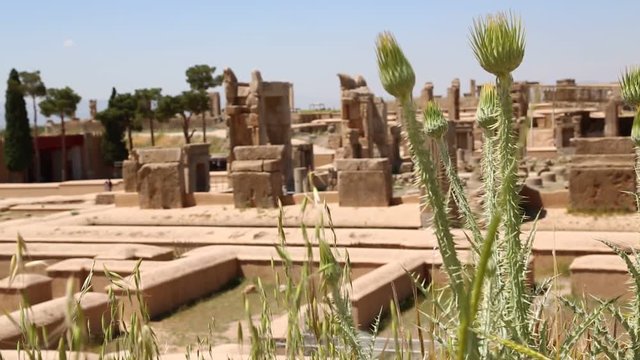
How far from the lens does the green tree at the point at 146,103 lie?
130 feet

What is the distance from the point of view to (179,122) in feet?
167

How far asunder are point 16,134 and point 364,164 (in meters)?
23.1

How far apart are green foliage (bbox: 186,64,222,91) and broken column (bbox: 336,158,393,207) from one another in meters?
29.7

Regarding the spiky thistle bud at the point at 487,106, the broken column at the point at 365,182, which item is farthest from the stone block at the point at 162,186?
the spiky thistle bud at the point at 487,106

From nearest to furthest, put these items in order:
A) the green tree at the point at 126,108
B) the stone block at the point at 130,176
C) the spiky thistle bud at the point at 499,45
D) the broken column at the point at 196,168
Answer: the spiky thistle bud at the point at 499,45, the broken column at the point at 196,168, the stone block at the point at 130,176, the green tree at the point at 126,108

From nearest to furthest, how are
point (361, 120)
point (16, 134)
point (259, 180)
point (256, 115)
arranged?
point (259, 180)
point (256, 115)
point (361, 120)
point (16, 134)

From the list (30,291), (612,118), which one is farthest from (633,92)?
(612,118)

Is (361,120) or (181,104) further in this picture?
(181,104)

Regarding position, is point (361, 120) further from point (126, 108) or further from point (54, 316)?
point (54, 316)

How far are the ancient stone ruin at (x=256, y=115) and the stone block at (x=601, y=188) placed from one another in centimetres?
1089

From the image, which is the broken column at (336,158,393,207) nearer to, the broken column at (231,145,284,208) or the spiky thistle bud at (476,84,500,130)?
the broken column at (231,145,284,208)

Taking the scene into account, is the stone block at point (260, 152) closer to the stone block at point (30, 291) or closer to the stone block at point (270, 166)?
the stone block at point (270, 166)

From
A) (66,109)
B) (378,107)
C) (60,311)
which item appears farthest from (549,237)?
(66,109)

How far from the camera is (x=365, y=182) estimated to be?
14438 mm
